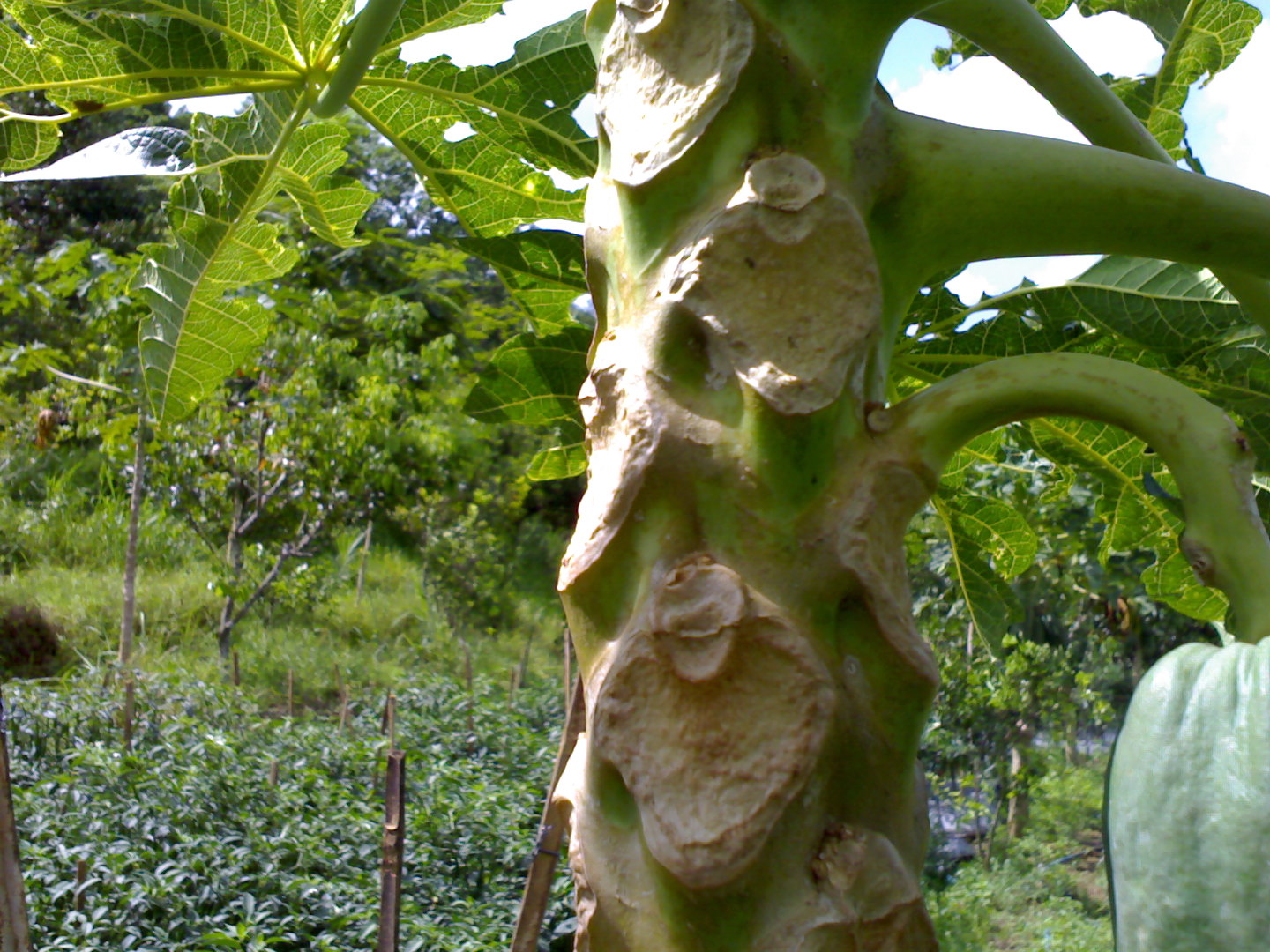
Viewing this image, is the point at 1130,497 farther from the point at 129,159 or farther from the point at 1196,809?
the point at 129,159

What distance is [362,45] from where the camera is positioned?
0.78m

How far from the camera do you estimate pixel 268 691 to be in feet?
25.3

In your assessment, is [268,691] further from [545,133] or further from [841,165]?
[841,165]

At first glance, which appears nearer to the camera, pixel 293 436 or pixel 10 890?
pixel 10 890

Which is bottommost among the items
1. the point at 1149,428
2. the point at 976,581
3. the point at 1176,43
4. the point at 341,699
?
the point at 341,699

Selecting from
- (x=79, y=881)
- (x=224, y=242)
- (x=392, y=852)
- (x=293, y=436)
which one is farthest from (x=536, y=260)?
(x=293, y=436)

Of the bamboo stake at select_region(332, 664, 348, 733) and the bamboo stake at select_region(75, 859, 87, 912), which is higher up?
the bamboo stake at select_region(332, 664, 348, 733)

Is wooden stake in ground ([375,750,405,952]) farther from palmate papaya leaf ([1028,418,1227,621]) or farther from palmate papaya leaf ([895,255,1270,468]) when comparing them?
palmate papaya leaf ([895,255,1270,468])

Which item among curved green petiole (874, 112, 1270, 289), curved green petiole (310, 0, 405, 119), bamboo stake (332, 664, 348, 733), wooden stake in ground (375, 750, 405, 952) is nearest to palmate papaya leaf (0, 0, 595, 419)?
curved green petiole (310, 0, 405, 119)

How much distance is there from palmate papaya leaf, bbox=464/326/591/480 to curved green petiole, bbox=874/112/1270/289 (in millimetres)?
463

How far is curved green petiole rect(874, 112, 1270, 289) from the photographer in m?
0.54

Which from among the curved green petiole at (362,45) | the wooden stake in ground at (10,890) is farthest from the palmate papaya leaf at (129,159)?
the wooden stake in ground at (10,890)

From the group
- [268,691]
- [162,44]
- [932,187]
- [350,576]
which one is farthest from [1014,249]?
[350,576]

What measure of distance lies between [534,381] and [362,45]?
34 cm
